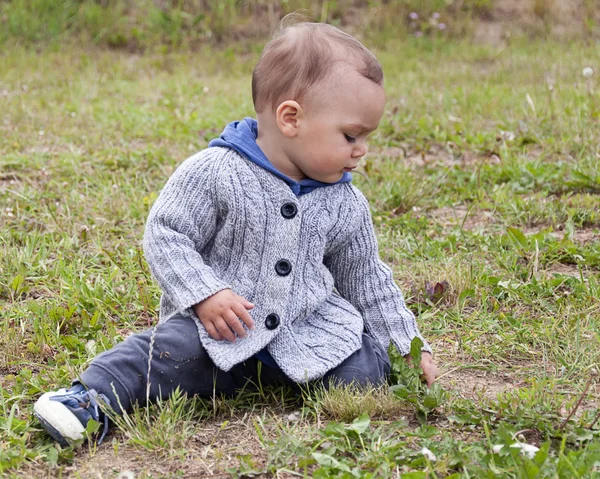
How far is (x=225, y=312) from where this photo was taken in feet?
7.38

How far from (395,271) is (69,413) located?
1674 mm

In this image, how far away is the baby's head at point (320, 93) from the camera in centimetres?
233

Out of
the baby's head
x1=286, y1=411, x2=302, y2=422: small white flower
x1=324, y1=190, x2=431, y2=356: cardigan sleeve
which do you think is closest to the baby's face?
the baby's head

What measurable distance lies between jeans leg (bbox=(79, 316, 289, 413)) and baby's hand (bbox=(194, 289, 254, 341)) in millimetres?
81

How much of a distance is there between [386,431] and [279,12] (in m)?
7.43

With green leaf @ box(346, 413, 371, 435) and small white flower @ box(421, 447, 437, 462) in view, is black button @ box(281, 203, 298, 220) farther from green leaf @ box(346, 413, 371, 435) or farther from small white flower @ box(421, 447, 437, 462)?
small white flower @ box(421, 447, 437, 462)

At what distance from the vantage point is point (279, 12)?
8.95 m

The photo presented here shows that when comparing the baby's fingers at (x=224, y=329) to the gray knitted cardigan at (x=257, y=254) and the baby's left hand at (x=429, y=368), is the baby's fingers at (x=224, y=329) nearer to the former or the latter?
the gray knitted cardigan at (x=257, y=254)

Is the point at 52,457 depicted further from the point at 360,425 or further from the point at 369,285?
the point at 369,285

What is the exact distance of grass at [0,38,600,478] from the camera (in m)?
2.06

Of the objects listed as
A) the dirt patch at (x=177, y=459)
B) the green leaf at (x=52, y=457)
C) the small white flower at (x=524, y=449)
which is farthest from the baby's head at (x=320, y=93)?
the green leaf at (x=52, y=457)

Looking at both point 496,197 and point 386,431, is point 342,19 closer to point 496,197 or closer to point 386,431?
point 496,197

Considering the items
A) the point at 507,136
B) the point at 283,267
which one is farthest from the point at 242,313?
the point at 507,136

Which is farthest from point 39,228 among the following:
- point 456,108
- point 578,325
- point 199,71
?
point 199,71
